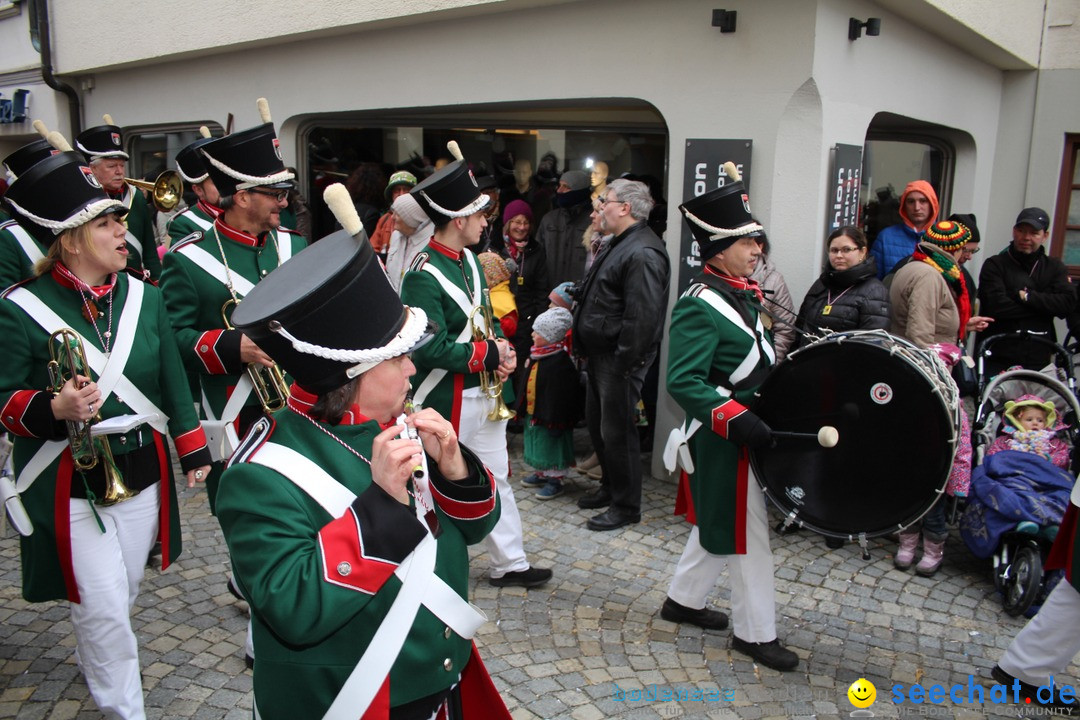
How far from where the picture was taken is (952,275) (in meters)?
5.62

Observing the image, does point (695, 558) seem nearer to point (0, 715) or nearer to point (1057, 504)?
point (1057, 504)

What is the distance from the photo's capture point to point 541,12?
6562 mm

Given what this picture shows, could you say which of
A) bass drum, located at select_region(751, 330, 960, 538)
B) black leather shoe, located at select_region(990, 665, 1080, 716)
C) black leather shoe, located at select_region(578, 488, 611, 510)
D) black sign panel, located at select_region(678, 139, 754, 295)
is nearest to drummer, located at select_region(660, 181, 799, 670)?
bass drum, located at select_region(751, 330, 960, 538)

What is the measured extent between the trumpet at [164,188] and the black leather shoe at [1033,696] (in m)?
5.76

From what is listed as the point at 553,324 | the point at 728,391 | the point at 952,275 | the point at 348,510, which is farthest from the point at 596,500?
the point at 348,510

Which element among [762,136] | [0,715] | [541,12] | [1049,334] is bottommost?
[0,715]

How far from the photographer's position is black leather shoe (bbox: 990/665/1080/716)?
141 inches

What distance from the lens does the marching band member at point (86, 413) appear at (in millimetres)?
3059

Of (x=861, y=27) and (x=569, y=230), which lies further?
(x=569, y=230)

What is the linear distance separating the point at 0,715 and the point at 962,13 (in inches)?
297

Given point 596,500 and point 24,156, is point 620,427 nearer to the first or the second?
point 596,500

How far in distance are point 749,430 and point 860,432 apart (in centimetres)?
42

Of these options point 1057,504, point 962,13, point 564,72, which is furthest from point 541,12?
point 1057,504

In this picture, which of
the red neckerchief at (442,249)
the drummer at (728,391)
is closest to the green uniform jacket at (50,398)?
the red neckerchief at (442,249)
